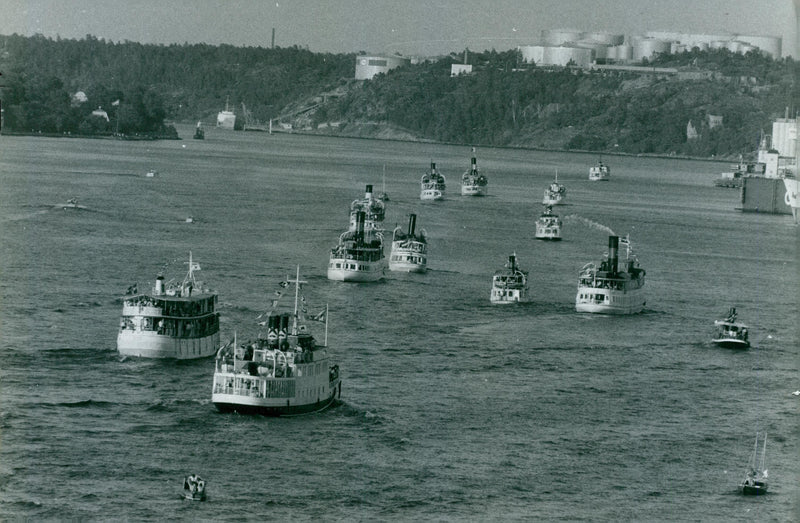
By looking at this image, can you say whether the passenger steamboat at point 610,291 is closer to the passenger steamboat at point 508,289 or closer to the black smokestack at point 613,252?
the black smokestack at point 613,252

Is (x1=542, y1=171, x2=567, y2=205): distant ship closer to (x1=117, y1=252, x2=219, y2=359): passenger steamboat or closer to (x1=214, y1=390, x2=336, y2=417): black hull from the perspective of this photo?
(x1=117, y1=252, x2=219, y2=359): passenger steamboat

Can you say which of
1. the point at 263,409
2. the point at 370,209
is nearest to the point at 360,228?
the point at 370,209

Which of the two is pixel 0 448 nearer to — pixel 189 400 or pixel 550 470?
pixel 189 400

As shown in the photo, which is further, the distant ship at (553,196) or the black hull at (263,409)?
the distant ship at (553,196)

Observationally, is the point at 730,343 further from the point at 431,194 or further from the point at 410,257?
the point at 431,194

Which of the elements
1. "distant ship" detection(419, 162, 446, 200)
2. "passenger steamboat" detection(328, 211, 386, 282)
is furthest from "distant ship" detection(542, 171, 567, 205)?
"passenger steamboat" detection(328, 211, 386, 282)

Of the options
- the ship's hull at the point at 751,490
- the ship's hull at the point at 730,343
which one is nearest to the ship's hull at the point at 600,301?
the ship's hull at the point at 730,343
